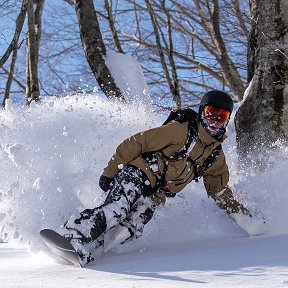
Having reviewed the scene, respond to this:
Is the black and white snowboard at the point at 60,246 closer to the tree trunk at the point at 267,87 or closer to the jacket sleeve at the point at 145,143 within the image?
the jacket sleeve at the point at 145,143

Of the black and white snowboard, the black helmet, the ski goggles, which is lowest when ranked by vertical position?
the black and white snowboard

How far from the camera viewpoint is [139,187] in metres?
3.32

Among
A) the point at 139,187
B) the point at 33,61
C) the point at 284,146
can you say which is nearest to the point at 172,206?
the point at 139,187

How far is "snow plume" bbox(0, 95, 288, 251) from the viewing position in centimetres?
369

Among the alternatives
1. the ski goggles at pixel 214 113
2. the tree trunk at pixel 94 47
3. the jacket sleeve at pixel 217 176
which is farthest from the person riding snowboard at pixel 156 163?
the tree trunk at pixel 94 47

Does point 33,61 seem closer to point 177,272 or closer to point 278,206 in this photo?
point 278,206

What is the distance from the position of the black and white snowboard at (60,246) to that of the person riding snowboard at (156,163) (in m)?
0.24

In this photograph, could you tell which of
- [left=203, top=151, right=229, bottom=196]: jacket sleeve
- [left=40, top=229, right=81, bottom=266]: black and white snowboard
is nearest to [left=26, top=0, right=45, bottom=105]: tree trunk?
[left=203, top=151, right=229, bottom=196]: jacket sleeve

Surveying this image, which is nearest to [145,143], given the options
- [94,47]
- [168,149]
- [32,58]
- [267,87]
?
[168,149]

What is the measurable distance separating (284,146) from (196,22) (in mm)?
9445

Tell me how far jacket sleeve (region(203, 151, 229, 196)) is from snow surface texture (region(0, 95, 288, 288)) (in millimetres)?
251

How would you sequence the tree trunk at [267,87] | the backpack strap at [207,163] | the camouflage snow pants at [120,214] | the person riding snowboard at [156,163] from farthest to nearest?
1. the tree trunk at [267,87]
2. the backpack strap at [207,163]
3. the person riding snowboard at [156,163]
4. the camouflage snow pants at [120,214]

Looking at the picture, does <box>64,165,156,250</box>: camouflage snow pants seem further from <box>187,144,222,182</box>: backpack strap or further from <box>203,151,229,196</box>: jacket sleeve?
<box>203,151,229,196</box>: jacket sleeve

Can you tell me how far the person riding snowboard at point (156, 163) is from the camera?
3246 mm
